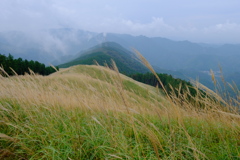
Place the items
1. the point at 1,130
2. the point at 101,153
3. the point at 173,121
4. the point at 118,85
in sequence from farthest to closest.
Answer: the point at 173,121 → the point at 1,130 → the point at 118,85 → the point at 101,153

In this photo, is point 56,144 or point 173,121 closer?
point 56,144

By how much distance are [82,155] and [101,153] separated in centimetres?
23

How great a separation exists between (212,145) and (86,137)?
1647mm

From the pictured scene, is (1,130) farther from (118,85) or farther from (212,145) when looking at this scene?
(212,145)

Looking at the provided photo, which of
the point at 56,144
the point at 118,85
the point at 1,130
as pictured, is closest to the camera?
the point at 56,144

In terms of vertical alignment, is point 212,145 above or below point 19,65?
above

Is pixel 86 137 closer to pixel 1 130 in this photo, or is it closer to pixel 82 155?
pixel 82 155

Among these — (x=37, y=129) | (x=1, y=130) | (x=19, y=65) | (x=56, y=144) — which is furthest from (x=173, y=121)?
(x=19, y=65)

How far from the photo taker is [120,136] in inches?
80.2

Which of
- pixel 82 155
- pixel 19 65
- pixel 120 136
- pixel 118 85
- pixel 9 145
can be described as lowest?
pixel 19 65

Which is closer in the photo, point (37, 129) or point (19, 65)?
point (37, 129)

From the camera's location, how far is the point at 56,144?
1.99 m

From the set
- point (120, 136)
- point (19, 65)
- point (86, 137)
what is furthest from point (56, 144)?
point (19, 65)

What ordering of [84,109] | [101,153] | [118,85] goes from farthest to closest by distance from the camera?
[84,109] < [118,85] < [101,153]
